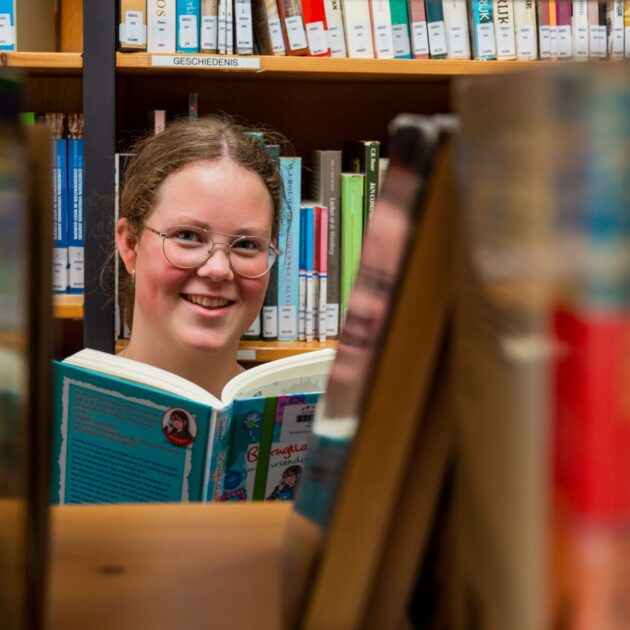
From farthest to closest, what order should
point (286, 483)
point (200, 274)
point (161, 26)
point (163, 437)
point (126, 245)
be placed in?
point (161, 26) → point (126, 245) → point (200, 274) → point (286, 483) → point (163, 437)

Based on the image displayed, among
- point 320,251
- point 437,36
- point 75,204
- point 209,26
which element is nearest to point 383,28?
point 437,36

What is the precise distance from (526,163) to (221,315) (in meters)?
1.34

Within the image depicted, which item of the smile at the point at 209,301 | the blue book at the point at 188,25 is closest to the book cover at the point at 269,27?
the blue book at the point at 188,25

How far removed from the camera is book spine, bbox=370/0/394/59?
1897 mm

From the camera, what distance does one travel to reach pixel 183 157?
1607 millimetres

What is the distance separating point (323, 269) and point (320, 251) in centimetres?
4

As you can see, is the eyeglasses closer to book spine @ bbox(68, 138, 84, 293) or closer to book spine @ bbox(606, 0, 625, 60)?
book spine @ bbox(68, 138, 84, 293)

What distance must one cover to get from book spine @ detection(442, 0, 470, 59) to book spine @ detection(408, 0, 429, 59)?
0.15 feet

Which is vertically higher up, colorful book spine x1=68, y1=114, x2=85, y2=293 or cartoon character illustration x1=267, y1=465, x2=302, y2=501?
colorful book spine x1=68, y1=114, x2=85, y2=293

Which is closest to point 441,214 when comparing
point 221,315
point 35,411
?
point 35,411

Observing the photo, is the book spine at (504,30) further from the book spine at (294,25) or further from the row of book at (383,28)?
the book spine at (294,25)

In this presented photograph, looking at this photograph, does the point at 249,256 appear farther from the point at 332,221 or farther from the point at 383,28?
the point at 383,28

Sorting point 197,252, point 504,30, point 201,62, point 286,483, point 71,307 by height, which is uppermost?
point 504,30

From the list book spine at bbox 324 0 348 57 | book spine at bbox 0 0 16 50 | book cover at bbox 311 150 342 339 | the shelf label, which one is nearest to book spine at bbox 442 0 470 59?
book spine at bbox 324 0 348 57
